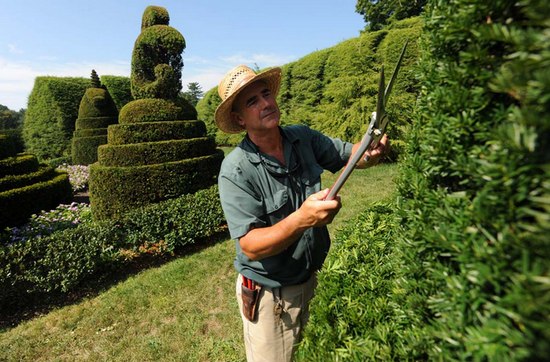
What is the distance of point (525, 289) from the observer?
623 mm

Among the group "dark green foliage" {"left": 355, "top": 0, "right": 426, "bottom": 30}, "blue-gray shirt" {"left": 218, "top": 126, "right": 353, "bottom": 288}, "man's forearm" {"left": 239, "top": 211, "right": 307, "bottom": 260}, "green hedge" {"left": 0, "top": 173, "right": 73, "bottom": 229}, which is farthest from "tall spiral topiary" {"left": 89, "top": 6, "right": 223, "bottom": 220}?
"dark green foliage" {"left": 355, "top": 0, "right": 426, "bottom": 30}

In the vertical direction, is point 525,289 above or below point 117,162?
above

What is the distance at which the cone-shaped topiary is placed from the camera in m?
8.05

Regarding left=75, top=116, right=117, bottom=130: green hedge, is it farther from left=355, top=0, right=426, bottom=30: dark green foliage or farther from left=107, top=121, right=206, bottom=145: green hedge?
left=355, top=0, right=426, bottom=30: dark green foliage

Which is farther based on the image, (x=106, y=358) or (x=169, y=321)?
(x=169, y=321)

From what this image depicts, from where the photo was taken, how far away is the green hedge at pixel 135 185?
827cm

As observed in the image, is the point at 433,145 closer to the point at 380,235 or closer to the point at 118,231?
the point at 380,235

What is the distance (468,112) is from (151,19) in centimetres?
1126

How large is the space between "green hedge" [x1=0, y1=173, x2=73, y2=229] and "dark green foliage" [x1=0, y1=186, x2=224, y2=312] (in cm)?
147

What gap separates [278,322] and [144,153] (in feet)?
24.1

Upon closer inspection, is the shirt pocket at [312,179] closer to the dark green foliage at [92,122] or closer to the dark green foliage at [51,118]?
the dark green foliage at [92,122]

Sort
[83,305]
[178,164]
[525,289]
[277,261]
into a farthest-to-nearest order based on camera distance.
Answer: [178,164] → [83,305] → [277,261] → [525,289]

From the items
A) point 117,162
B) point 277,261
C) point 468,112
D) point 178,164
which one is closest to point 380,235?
point 277,261

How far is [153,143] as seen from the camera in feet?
27.9
